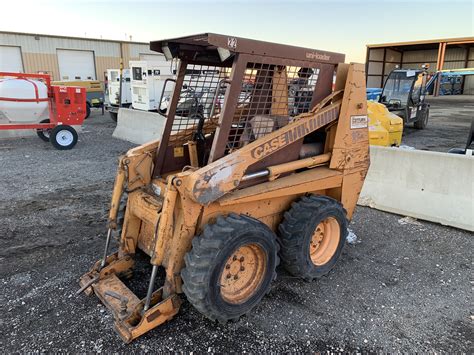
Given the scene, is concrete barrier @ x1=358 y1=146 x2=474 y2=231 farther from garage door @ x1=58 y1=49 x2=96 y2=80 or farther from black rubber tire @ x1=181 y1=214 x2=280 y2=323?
garage door @ x1=58 y1=49 x2=96 y2=80

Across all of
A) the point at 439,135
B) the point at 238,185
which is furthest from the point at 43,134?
the point at 439,135

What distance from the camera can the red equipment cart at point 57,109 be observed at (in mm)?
9688

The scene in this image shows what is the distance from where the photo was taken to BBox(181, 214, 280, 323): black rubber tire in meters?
2.77

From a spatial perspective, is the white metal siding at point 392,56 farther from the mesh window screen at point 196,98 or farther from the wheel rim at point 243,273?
the wheel rim at point 243,273

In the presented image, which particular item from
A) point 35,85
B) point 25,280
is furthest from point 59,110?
point 25,280

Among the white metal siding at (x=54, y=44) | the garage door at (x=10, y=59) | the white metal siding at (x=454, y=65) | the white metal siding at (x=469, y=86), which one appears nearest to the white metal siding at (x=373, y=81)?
→ the white metal siding at (x=469, y=86)

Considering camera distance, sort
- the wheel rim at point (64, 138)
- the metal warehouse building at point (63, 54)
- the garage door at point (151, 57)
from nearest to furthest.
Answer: the wheel rim at point (64, 138), the metal warehouse building at point (63, 54), the garage door at point (151, 57)

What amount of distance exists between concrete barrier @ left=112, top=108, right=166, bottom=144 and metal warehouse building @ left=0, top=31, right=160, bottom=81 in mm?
15841

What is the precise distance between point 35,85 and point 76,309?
8332 millimetres

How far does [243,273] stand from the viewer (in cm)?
319

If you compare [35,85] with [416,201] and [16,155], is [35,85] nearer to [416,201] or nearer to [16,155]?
[16,155]

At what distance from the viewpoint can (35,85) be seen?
9.74 m

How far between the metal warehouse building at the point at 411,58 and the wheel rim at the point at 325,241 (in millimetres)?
34851

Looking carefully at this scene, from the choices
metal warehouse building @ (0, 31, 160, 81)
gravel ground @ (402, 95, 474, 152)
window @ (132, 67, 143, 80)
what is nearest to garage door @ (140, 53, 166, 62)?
metal warehouse building @ (0, 31, 160, 81)
